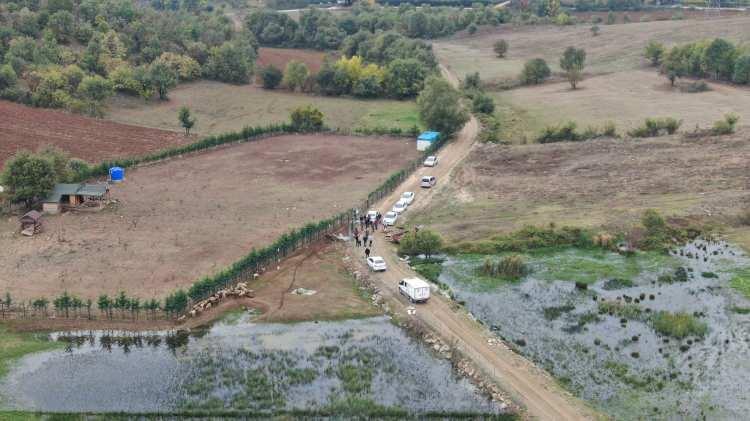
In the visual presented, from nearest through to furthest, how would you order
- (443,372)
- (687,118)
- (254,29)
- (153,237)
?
(443,372)
(153,237)
(687,118)
(254,29)

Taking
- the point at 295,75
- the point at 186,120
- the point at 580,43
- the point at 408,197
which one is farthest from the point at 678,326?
the point at 580,43

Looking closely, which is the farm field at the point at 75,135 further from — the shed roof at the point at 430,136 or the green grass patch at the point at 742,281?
the green grass patch at the point at 742,281

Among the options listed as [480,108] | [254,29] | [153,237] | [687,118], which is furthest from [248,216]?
[254,29]

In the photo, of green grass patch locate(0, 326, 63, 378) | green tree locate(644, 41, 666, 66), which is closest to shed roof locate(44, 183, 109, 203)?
green grass patch locate(0, 326, 63, 378)

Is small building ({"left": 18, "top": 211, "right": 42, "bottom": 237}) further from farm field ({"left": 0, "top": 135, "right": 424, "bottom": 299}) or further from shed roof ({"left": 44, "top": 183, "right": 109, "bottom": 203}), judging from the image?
shed roof ({"left": 44, "top": 183, "right": 109, "bottom": 203})

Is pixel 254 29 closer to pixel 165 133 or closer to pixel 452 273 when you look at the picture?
pixel 165 133

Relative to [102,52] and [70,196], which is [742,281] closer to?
[70,196]

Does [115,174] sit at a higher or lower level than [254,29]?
lower
